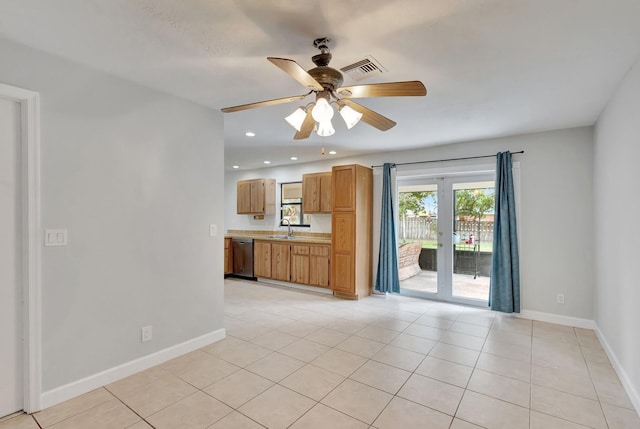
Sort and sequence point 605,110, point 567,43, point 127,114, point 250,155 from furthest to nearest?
point 250,155, point 605,110, point 127,114, point 567,43

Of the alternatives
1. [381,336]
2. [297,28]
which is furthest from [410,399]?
[297,28]

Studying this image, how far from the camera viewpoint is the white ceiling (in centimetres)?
172

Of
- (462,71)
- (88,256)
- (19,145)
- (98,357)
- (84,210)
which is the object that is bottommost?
(98,357)

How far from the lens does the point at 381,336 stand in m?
3.56

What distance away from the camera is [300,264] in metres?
5.79

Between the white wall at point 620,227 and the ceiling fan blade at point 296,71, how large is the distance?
227cm

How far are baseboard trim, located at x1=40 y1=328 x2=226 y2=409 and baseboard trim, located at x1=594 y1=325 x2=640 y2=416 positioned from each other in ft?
11.4

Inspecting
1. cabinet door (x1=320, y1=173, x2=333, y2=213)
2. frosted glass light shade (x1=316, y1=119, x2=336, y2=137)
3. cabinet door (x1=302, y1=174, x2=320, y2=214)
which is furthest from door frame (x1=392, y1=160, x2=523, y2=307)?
frosted glass light shade (x1=316, y1=119, x2=336, y2=137)

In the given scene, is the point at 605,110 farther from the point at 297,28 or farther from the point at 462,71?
the point at 297,28

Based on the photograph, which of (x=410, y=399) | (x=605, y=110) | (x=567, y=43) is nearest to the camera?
(x=567, y=43)

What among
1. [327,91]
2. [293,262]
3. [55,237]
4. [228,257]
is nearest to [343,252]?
[293,262]

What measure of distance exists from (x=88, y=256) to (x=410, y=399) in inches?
103

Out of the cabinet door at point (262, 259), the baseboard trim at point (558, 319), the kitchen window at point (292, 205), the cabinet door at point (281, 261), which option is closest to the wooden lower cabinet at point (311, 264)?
the cabinet door at point (281, 261)

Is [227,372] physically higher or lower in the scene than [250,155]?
lower
